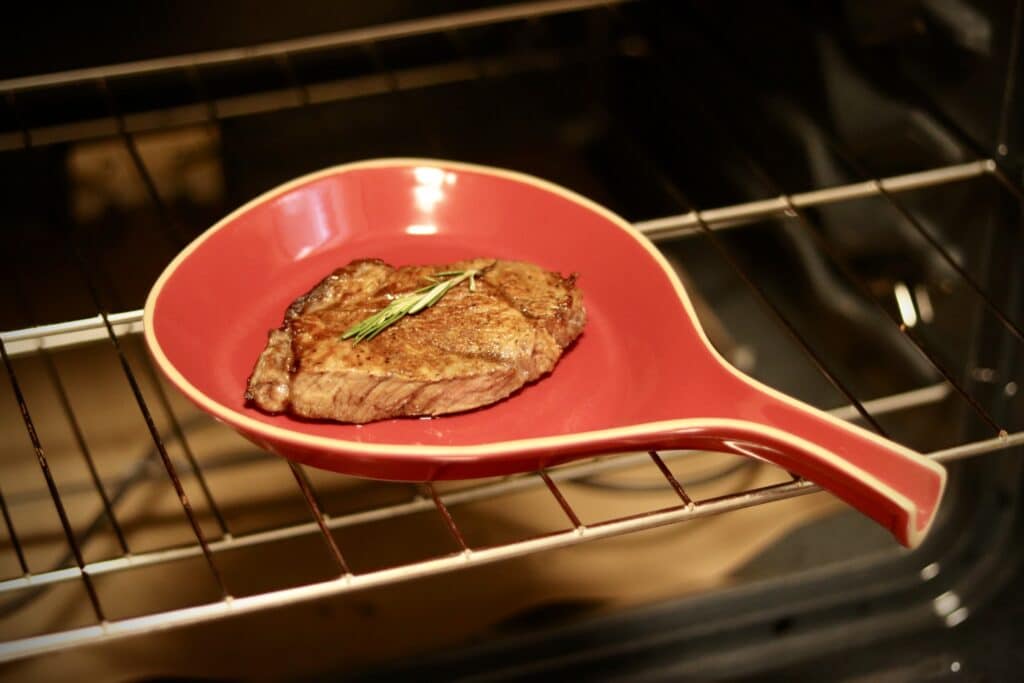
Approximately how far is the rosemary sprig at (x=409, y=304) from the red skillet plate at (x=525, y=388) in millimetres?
74

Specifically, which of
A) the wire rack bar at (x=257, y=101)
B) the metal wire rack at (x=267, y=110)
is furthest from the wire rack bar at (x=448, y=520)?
the wire rack bar at (x=257, y=101)

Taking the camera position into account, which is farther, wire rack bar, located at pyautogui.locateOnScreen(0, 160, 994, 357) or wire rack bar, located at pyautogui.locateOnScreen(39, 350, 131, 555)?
wire rack bar, located at pyautogui.locateOnScreen(39, 350, 131, 555)

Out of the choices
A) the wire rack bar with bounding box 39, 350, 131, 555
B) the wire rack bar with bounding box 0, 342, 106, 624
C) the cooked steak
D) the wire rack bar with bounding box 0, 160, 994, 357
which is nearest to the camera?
the wire rack bar with bounding box 0, 342, 106, 624

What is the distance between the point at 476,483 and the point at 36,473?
18.1 inches

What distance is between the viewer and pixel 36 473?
4.11 ft

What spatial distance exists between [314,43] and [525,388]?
0.49m

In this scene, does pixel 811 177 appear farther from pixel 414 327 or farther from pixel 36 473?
pixel 36 473

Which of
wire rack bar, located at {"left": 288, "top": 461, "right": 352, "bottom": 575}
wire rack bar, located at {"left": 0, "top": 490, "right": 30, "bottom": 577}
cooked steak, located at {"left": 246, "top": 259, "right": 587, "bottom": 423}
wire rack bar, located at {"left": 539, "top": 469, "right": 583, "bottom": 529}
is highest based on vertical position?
wire rack bar, located at {"left": 0, "top": 490, "right": 30, "bottom": 577}

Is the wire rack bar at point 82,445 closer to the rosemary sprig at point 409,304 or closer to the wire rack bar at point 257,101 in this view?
the wire rack bar at point 257,101

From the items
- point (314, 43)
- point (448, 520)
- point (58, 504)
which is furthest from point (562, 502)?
point (314, 43)

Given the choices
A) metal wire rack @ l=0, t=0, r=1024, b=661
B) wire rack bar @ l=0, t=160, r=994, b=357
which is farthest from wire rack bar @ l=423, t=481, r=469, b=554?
wire rack bar @ l=0, t=160, r=994, b=357

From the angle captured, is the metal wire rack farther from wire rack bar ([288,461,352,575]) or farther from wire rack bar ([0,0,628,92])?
wire rack bar ([288,461,352,575])

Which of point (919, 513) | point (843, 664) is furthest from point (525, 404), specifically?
point (843, 664)

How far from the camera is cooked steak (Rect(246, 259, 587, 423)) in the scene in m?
0.89
